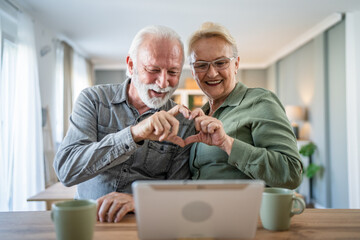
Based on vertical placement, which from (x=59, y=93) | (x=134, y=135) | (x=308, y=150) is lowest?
(x=308, y=150)

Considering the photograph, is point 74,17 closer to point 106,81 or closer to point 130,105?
point 130,105

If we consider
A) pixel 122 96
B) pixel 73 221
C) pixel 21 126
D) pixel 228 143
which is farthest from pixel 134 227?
pixel 21 126

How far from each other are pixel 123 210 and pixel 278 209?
0.49 m

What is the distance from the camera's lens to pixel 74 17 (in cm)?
468

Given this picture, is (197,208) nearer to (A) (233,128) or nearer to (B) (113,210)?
(B) (113,210)

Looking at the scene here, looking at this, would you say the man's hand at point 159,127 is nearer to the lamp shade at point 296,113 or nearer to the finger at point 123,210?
the finger at point 123,210

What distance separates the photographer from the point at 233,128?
4.73ft

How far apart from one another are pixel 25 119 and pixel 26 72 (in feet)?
2.02

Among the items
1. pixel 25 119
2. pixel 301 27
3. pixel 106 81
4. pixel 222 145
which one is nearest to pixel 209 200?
pixel 222 145

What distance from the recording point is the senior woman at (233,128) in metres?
1.26

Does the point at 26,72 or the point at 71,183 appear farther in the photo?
the point at 26,72

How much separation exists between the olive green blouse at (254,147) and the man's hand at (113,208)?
16.8 inches

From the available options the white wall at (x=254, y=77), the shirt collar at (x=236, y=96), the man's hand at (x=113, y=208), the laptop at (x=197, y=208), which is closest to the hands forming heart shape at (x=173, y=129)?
the man's hand at (x=113, y=208)

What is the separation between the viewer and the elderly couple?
122cm
